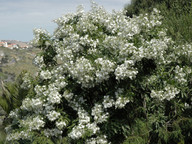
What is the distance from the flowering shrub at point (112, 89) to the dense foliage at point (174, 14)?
1450 millimetres

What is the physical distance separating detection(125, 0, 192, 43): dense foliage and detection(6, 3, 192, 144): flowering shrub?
4.76ft

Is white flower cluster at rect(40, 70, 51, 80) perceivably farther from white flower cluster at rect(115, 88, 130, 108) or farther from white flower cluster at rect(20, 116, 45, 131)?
white flower cluster at rect(115, 88, 130, 108)

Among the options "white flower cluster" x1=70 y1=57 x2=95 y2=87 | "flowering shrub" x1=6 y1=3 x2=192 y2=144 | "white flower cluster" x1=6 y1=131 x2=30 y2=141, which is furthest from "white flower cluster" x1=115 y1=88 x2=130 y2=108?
"white flower cluster" x1=6 y1=131 x2=30 y2=141

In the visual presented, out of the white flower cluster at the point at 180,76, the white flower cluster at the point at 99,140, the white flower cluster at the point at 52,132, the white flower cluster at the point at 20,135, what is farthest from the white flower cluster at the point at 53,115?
the white flower cluster at the point at 180,76

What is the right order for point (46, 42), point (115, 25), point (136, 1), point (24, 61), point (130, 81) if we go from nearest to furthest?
point (130, 81) → point (115, 25) → point (46, 42) → point (136, 1) → point (24, 61)

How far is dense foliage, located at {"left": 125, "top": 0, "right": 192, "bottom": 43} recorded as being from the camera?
7328 mm

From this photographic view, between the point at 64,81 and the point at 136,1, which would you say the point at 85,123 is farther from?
the point at 136,1

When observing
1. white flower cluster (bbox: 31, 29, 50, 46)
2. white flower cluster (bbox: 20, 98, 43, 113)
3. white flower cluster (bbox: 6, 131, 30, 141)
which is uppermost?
white flower cluster (bbox: 31, 29, 50, 46)

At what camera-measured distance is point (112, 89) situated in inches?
190

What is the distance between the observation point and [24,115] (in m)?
6.11

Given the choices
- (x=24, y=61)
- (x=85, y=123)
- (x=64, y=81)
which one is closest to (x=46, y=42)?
(x=64, y=81)

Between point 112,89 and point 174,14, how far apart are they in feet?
19.9

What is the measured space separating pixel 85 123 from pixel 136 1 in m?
13.6

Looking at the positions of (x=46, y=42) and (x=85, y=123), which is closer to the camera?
(x=85, y=123)
